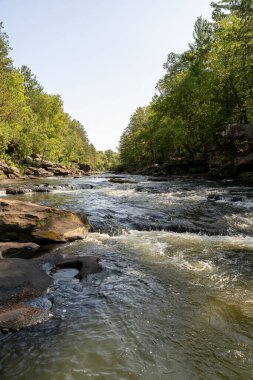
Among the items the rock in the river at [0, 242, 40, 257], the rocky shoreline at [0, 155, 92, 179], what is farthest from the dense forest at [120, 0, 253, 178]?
the rock in the river at [0, 242, 40, 257]

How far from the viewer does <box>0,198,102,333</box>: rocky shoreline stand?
4.68 m

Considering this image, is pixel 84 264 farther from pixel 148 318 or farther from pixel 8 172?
pixel 8 172

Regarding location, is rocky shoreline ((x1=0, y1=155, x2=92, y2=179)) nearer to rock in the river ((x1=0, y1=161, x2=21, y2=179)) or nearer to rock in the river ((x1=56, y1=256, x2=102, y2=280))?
rock in the river ((x1=0, y1=161, x2=21, y2=179))

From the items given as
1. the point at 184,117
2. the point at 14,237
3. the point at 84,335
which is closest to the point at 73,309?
the point at 84,335

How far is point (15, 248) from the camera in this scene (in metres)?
7.96

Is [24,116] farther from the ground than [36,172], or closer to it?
farther from the ground

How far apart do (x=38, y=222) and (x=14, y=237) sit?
2.66 ft

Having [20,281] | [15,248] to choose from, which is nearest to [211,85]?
[15,248]

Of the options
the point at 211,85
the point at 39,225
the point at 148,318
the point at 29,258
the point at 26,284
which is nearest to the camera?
the point at 148,318

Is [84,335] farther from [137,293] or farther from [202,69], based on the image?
[202,69]

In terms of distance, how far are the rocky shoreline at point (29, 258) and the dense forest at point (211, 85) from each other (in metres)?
21.6

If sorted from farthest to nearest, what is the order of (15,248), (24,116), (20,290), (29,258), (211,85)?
(24,116)
(211,85)
(15,248)
(29,258)
(20,290)

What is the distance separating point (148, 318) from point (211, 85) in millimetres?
30048

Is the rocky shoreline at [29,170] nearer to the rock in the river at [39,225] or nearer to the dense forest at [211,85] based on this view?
the dense forest at [211,85]
